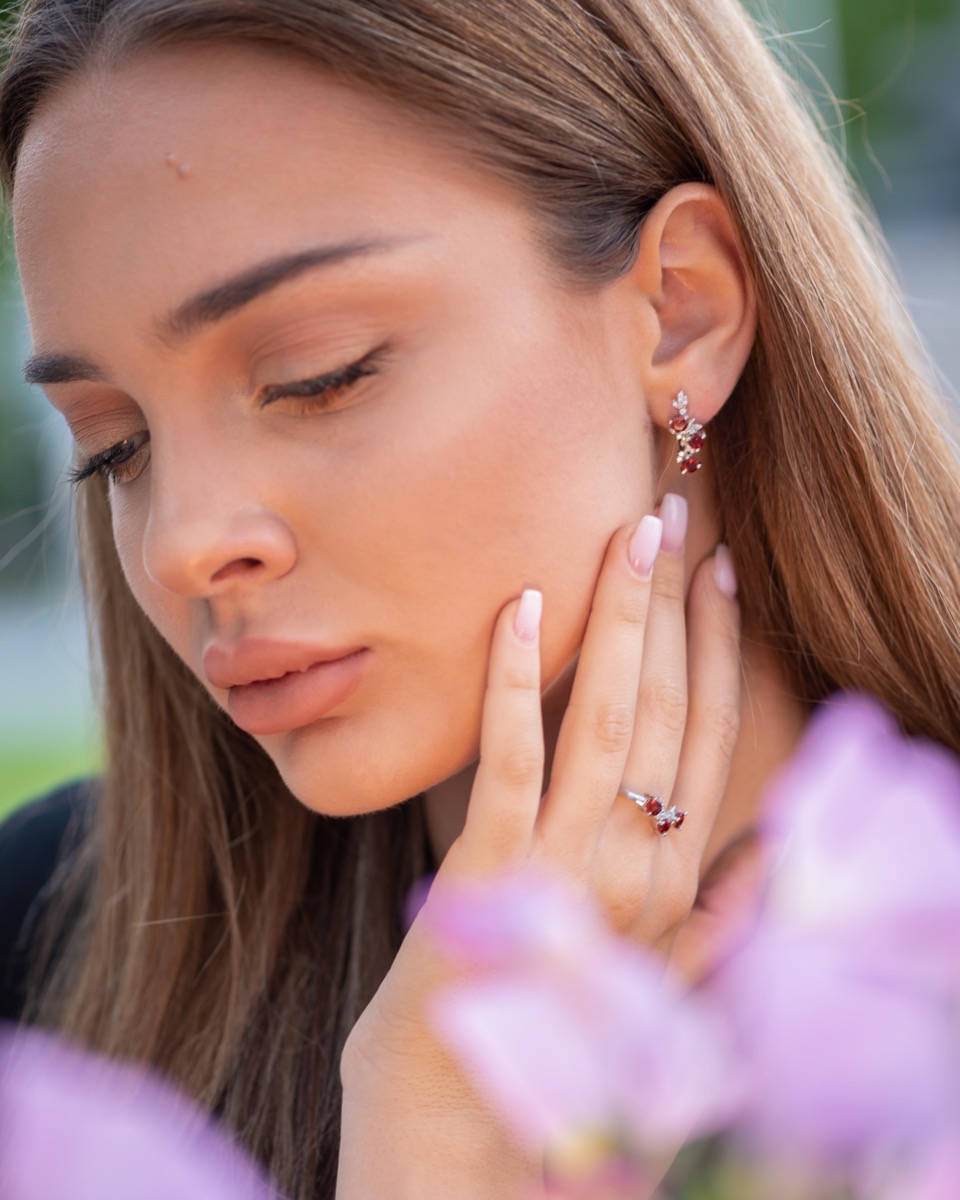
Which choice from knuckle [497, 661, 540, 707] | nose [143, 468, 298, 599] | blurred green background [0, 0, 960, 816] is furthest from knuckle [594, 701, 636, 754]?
blurred green background [0, 0, 960, 816]

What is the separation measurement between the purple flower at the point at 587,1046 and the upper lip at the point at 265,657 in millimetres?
677

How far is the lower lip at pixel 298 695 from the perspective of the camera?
1248mm

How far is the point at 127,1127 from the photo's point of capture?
1.58 feet

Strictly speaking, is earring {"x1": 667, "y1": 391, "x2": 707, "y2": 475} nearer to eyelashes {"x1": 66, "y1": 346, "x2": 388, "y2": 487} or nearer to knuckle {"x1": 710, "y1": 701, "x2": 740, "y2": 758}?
knuckle {"x1": 710, "y1": 701, "x2": 740, "y2": 758}

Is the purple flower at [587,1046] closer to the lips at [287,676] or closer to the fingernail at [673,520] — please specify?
the lips at [287,676]

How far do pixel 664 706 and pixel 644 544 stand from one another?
209 millimetres

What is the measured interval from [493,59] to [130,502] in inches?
23.1

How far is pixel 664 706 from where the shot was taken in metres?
1.43

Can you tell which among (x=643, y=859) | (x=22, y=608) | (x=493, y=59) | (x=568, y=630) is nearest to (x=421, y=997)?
(x=643, y=859)

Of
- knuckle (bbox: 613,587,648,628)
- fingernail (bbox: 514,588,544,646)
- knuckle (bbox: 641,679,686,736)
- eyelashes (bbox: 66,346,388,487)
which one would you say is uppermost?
eyelashes (bbox: 66,346,388,487)

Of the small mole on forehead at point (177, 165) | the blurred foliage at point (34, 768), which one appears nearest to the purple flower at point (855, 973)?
the small mole on forehead at point (177, 165)

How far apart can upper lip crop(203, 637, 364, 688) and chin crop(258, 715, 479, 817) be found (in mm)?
72

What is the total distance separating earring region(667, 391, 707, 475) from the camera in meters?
1.40

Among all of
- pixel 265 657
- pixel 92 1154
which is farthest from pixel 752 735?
pixel 92 1154
